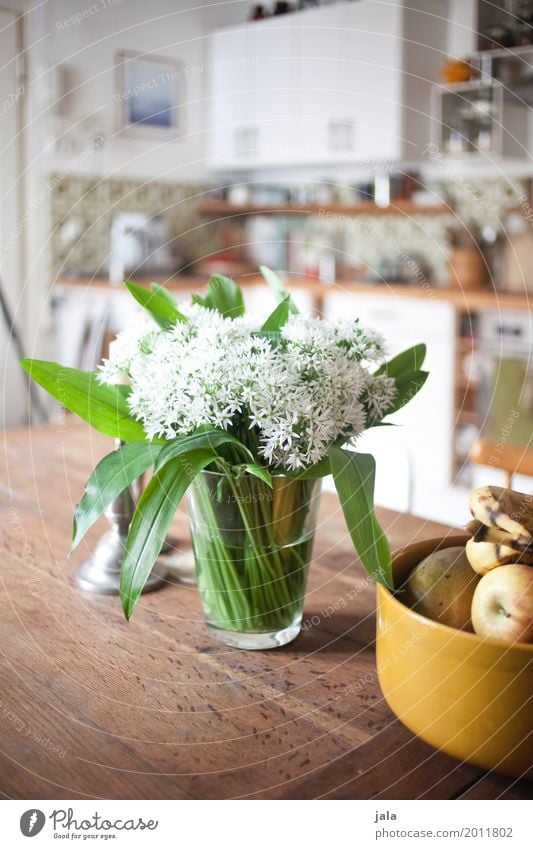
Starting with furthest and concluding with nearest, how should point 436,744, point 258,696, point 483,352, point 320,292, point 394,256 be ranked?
point 394,256
point 320,292
point 483,352
point 258,696
point 436,744

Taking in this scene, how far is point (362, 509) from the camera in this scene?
2.53ft

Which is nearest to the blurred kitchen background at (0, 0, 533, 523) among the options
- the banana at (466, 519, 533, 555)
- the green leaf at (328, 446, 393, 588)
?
the green leaf at (328, 446, 393, 588)

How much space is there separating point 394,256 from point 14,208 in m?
1.77

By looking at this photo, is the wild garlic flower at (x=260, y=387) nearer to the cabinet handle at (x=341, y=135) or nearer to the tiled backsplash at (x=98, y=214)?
the tiled backsplash at (x=98, y=214)

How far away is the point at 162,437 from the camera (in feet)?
2.79

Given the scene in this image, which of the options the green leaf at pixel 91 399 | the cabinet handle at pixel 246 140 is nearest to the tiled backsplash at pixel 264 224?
the cabinet handle at pixel 246 140

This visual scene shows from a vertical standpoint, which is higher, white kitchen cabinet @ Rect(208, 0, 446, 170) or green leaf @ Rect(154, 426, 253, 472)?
white kitchen cabinet @ Rect(208, 0, 446, 170)

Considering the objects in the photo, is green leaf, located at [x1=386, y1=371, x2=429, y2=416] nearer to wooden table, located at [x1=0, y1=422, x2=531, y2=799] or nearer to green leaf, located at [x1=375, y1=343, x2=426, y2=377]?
green leaf, located at [x1=375, y1=343, x2=426, y2=377]

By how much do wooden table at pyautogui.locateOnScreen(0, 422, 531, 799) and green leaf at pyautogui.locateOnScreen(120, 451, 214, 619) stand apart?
0.37 feet

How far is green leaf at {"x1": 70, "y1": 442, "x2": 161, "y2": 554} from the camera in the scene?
2.60 ft

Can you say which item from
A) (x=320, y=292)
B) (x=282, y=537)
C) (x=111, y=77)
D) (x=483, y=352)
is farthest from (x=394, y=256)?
(x=282, y=537)

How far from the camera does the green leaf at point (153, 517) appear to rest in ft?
2.46

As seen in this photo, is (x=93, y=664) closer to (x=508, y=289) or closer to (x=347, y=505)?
(x=347, y=505)

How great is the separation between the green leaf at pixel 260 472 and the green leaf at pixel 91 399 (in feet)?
0.50
